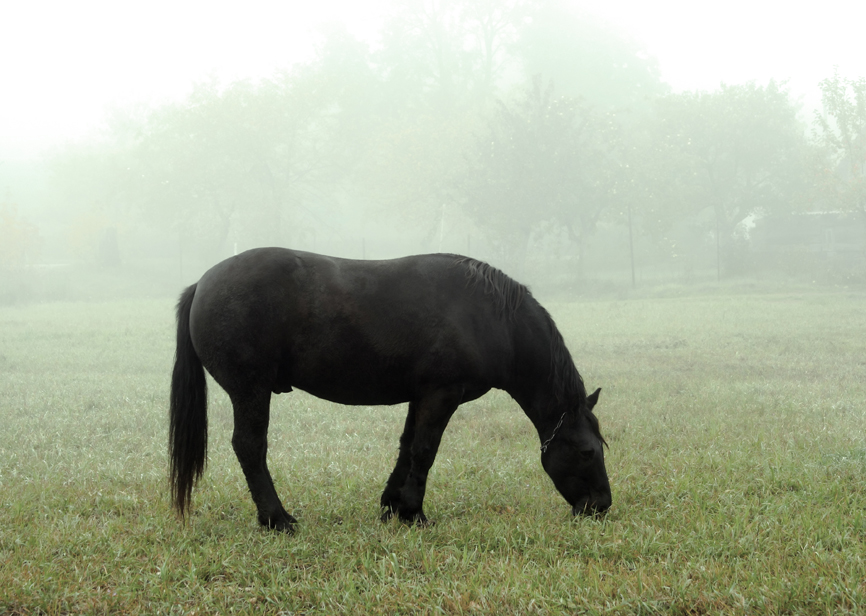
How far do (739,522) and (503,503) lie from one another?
60.3 inches

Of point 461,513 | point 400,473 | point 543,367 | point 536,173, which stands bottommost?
point 461,513

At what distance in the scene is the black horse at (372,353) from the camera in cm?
432

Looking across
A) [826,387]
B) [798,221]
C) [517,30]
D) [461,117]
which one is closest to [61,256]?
[461,117]

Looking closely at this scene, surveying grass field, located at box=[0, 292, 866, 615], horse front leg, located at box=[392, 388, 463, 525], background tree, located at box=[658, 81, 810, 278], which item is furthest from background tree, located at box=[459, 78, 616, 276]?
horse front leg, located at box=[392, 388, 463, 525]

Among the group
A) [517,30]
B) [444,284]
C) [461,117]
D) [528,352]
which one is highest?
[517,30]

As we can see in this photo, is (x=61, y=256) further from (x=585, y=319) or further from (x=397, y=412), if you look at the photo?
(x=397, y=412)

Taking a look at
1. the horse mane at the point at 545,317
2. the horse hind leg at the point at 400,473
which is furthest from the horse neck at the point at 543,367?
the horse hind leg at the point at 400,473

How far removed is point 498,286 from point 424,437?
1.07 m

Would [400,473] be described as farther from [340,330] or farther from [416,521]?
[340,330]

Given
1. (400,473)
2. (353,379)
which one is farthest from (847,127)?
(353,379)

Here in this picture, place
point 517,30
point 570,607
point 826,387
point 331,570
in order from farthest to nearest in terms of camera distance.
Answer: point 517,30 → point 826,387 → point 331,570 → point 570,607

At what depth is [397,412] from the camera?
343 inches

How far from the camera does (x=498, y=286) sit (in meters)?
4.61

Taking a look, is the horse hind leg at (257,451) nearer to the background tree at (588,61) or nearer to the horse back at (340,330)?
the horse back at (340,330)
